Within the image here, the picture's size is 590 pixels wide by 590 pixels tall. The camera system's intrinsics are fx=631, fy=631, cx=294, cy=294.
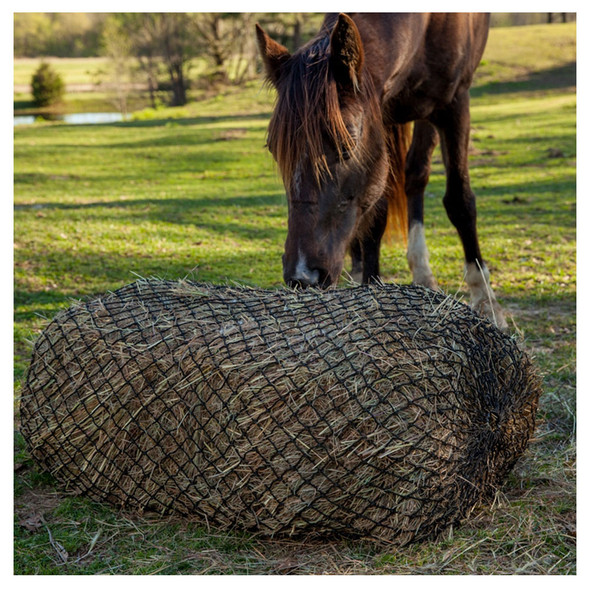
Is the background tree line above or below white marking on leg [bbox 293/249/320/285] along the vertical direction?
above

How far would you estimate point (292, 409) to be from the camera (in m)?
2.58

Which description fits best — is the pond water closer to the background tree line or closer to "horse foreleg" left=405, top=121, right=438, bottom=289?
the background tree line

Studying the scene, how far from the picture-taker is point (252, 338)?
9.30 feet

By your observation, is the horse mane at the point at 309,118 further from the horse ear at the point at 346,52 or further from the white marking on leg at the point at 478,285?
the white marking on leg at the point at 478,285

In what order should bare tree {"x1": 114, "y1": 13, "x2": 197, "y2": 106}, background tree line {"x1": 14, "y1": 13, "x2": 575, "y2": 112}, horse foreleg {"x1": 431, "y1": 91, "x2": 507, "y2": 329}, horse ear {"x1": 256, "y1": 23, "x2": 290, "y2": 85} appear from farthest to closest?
1. bare tree {"x1": 114, "y1": 13, "x2": 197, "y2": 106}
2. background tree line {"x1": 14, "y1": 13, "x2": 575, "y2": 112}
3. horse foreleg {"x1": 431, "y1": 91, "x2": 507, "y2": 329}
4. horse ear {"x1": 256, "y1": 23, "x2": 290, "y2": 85}

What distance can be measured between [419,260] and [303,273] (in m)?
2.68

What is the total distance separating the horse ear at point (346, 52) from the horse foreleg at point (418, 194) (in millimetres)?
2422

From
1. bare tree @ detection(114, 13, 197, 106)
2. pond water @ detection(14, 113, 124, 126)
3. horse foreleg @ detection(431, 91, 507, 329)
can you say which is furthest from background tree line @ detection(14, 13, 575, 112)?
horse foreleg @ detection(431, 91, 507, 329)

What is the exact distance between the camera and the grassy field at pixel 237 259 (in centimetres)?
258

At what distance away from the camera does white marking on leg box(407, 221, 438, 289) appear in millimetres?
5617

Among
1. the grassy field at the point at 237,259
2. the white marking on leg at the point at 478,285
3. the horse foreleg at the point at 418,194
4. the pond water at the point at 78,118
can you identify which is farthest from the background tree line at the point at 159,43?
the white marking on leg at the point at 478,285

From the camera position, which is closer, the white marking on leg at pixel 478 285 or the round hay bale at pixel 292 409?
the round hay bale at pixel 292 409

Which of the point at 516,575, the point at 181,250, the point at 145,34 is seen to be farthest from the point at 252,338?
the point at 145,34

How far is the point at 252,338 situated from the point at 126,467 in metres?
0.85
